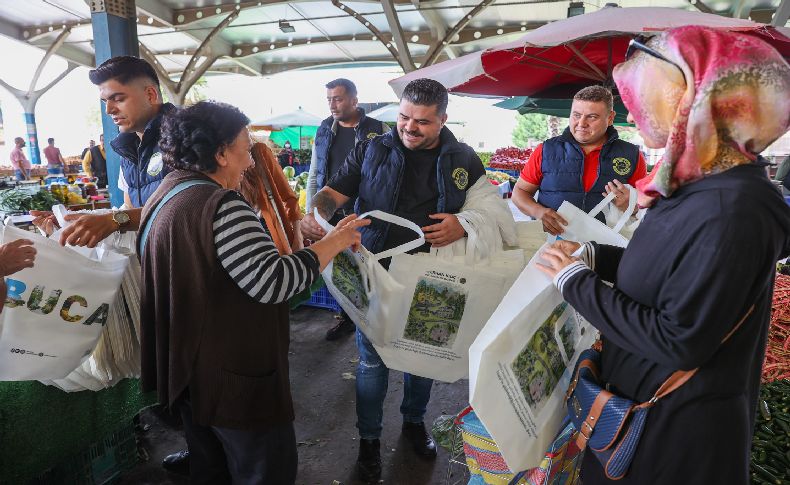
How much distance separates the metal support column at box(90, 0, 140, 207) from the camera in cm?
446

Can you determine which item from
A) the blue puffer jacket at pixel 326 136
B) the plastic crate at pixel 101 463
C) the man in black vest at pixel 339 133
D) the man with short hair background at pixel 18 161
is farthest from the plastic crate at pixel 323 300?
the man with short hair background at pixel 18 161

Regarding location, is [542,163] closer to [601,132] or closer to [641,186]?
[601,132]

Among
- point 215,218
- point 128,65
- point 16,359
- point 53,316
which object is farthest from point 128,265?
point 128,65

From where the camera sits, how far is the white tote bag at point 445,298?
1918 millimetres

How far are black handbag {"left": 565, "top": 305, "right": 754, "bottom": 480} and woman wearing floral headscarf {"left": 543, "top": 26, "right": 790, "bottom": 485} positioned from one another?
0.02 meters

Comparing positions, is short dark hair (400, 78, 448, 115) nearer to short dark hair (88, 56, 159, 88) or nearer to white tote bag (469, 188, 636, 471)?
white tote bag (469, 188, 636, 471)

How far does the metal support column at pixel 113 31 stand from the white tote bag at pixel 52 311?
320 centimetres

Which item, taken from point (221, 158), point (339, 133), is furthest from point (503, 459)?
point (339, 133)

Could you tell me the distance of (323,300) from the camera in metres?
4.69

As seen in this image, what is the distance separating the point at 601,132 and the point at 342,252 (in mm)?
1595

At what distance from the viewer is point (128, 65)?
6.72 ft

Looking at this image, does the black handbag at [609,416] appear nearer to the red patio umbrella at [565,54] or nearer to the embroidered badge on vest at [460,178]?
the embroidered badge on vest at [460,178]

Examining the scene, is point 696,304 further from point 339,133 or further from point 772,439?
point 339,133

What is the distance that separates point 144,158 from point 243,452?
4.38 feet
